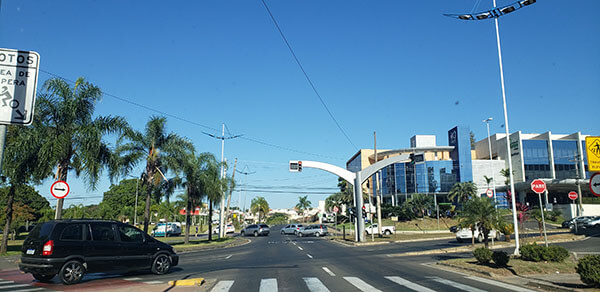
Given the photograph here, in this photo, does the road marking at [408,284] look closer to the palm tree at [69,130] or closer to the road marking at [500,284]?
the road marking at [500,284]

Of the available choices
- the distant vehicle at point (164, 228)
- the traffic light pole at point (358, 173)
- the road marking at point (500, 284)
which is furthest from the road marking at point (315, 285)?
the distant vehicle at point (164, 228)

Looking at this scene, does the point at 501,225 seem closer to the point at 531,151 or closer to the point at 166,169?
the point at 166,169

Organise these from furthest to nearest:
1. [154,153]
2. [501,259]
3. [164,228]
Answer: [164,228], [154,153], [501,259]

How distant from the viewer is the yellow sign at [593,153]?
32.7ft

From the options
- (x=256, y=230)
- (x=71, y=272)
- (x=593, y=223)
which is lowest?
(x=256, y=230)

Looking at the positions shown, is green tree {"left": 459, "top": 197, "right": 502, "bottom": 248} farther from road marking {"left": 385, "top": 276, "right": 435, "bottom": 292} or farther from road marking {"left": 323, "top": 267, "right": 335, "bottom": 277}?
road marking {"left": 385, "top": 276, "right": 435, "bottom": 292}

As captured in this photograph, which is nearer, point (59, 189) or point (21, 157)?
point (59, 189)

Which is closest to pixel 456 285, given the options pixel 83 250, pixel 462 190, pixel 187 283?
pixel 187 283

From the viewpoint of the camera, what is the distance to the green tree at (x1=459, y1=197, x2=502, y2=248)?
18938mm

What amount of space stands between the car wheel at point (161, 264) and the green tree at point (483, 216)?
44.6ft

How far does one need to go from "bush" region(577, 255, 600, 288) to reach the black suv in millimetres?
11761

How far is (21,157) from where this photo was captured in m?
21.9

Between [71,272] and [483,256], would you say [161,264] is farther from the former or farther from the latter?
[483,256]

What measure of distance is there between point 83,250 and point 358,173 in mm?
26628
